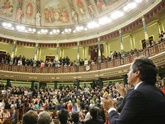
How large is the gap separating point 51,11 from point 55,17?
1.08 m

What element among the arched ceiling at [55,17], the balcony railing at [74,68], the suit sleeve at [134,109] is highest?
the arched ceiling at [55,17]

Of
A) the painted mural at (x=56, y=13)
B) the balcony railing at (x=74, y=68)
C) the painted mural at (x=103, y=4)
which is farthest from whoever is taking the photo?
the painted mural at (x=56, y=13)

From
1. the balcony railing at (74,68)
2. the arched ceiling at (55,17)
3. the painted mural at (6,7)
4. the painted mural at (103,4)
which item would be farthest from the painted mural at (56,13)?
the balcony railing at (74,68)

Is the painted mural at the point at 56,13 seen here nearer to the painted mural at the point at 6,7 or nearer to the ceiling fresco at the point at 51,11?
the ceiling fresco at the point at 51,11

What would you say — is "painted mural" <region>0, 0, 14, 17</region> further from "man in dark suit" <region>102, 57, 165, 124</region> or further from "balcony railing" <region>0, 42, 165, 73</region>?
"man in dark suit" <region>102, 57, 165, 124</region>

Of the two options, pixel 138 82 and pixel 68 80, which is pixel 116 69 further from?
pixel 138 82

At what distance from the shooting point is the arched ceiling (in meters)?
20.2

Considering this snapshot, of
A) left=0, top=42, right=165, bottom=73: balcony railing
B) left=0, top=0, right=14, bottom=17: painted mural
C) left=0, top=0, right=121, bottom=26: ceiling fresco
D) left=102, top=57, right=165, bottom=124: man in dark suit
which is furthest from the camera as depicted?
left=0, top=0, right=121, bottom=26: ceiling fresco

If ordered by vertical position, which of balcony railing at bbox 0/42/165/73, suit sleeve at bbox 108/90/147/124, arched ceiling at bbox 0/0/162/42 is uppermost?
arched ceiling at bbox 0/0/162/42

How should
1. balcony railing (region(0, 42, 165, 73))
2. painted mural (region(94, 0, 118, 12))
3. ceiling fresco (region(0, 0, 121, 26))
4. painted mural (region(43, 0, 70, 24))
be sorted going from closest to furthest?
balcony railing (region(0, 42, 165, 73)) < painted mural (region(94, 0, 118, 12)) < ceiling fresco (region(0, 0, 121, 26)) < painted mural (region(43, 0, 70, 24))

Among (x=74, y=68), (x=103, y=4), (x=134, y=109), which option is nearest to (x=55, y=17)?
(x=103, y=4)

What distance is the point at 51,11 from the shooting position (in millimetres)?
23703

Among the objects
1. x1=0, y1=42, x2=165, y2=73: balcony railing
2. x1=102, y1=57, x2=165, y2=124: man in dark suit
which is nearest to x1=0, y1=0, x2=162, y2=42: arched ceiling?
x1=0, y1=42, x2=165, y2=73: balcony railing

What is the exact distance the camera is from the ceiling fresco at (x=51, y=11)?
21125 mm
